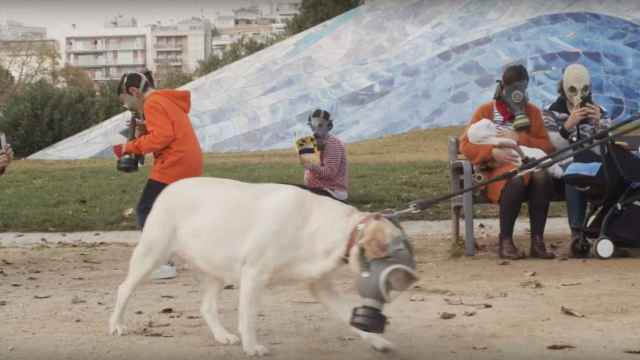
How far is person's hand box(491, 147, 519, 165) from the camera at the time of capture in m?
9.85

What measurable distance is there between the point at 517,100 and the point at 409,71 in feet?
84.5

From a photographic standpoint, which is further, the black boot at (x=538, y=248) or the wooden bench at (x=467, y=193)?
the wooden bench at (x=467, y=193)

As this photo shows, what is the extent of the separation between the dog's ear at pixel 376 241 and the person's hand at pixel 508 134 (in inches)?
183

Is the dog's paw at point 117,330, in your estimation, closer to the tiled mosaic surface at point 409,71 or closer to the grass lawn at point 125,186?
the grass lawn at point 125,186

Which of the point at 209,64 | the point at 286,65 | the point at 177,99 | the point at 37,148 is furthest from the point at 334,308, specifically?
the point at 209,64

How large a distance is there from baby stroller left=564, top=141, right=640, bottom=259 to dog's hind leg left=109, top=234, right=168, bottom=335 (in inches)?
175

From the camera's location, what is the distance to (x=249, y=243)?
6031 mm

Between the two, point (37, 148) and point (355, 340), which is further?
point (37, 148)

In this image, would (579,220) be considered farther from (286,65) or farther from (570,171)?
(286,65)

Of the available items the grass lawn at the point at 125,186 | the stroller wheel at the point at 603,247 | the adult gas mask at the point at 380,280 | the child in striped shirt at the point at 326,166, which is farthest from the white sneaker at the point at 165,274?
the grass lawn at the point at 125,186

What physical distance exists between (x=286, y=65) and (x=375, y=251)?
3243cm

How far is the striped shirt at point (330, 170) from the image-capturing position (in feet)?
34.4

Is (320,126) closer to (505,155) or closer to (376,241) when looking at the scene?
(505,155)

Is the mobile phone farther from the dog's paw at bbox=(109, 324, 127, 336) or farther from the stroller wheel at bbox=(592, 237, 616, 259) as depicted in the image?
the dog's paw at bbox=(109, 324, 127, 336)
